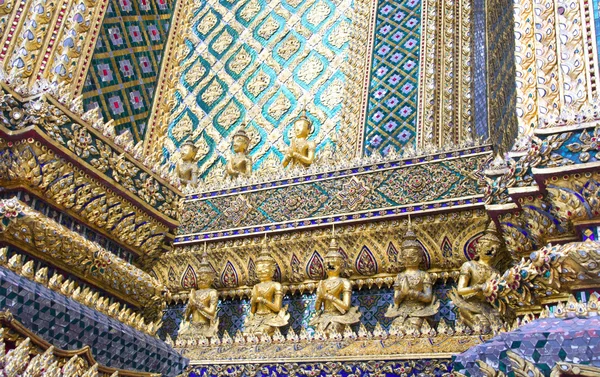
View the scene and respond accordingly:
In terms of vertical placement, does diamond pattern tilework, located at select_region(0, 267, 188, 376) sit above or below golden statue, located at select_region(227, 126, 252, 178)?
below

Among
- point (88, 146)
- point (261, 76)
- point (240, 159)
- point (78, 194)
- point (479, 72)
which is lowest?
point (78, 194)

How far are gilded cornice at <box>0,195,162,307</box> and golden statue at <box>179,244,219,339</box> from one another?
415 centimetres

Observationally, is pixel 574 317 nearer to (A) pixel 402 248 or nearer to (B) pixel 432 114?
(A) pixel 402 248

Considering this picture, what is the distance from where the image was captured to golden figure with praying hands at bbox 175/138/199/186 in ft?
30.1

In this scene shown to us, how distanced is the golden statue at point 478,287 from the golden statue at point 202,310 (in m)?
2.48

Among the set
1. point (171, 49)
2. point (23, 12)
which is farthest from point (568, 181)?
point (23, 12)

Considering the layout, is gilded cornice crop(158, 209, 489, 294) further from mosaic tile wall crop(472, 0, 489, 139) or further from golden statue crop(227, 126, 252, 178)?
mosaic tile wall crop(472, 0, 489, 139)

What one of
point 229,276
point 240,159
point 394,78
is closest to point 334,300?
point 229,276

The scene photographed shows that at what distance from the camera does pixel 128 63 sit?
3734 millimetres

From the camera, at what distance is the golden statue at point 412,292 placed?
6387 millimetres

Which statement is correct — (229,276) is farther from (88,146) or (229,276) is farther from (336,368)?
(88,146)

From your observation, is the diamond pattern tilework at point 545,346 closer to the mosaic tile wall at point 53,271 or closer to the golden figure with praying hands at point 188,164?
Result: the mosaic tile wall at point 53,271

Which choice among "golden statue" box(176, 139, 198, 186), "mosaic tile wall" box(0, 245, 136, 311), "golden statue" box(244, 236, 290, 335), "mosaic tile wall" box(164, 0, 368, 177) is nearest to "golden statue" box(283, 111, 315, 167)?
"mosaic tile wall" box(164, 0, 368, 177)

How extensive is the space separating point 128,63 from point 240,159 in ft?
17.3
